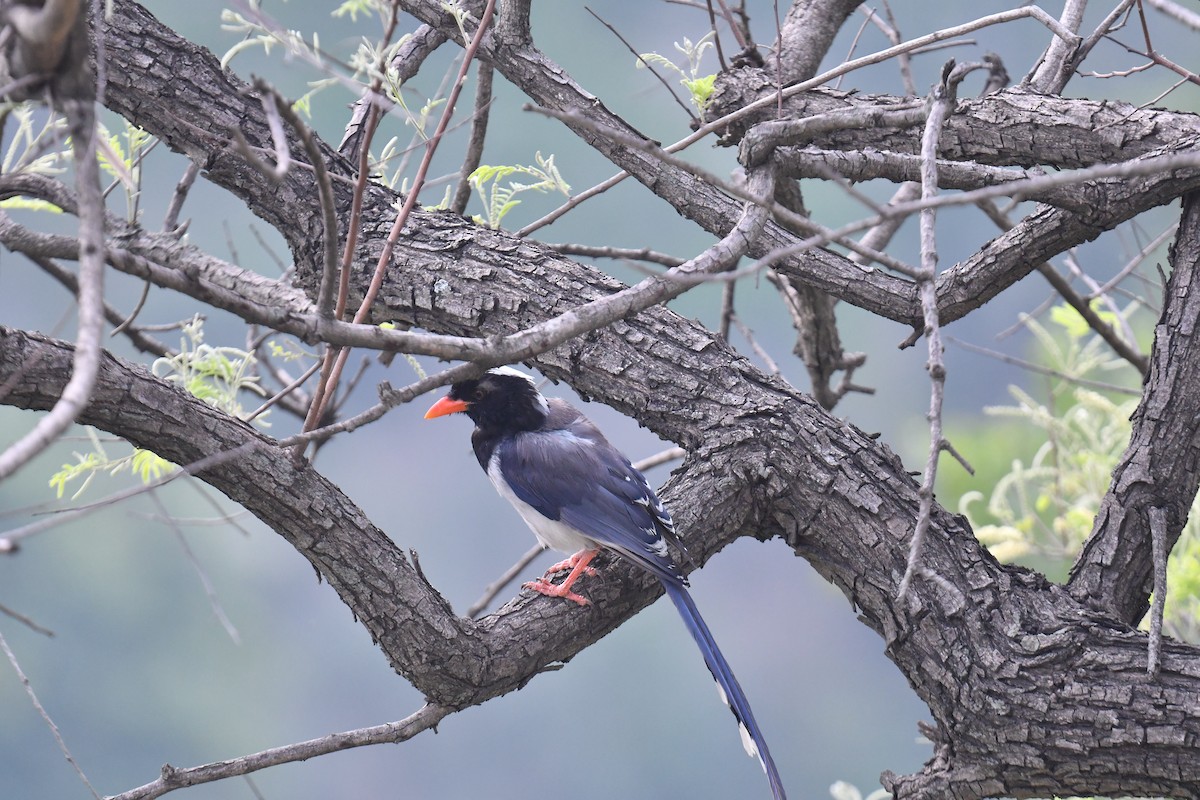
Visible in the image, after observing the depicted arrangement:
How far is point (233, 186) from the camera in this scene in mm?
2443

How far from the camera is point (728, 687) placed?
2307 millimetres

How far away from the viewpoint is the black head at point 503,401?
120 inches

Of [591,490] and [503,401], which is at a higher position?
[503,401]

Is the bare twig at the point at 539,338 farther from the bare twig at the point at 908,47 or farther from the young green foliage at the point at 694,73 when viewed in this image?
the young green foliage at the point at 694,73

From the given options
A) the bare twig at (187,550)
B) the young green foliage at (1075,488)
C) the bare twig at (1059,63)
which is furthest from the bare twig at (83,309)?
the young green foliage at (1075,488)

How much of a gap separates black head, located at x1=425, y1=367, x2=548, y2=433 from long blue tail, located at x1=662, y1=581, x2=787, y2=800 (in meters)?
0.80

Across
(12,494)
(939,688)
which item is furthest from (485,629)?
(12,494)

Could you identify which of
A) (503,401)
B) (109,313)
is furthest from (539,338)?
(109,313)

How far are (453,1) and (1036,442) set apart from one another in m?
4.67

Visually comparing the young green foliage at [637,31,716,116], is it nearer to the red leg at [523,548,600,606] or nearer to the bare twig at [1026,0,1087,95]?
the bare twig at [1026,0,1087,95]

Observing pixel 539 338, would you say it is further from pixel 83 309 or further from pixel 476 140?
pixel 476 140

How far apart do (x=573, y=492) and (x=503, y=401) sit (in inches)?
17.0

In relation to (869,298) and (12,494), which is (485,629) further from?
(12,494)

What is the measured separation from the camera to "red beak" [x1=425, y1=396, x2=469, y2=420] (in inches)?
119
